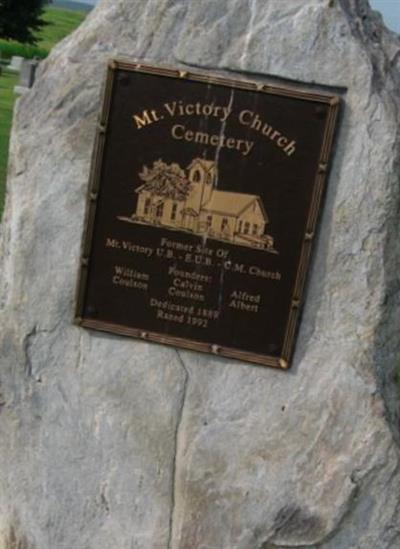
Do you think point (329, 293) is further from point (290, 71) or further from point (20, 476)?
point (20, 476)

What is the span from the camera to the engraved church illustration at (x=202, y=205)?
Result: 391 cm

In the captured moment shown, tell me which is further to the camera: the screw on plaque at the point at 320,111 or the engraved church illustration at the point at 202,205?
the engraved church illustration at the point at 202,205

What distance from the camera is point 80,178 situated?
4035 mm

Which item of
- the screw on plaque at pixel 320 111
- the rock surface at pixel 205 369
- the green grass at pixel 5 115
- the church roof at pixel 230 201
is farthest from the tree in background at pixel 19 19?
the screw on plaque at pixel 320 111

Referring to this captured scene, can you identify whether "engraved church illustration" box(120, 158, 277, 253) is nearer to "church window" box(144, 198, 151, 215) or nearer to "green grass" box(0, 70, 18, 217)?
"church window" box(144, 198, 151, 215)

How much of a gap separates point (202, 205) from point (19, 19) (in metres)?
40.4

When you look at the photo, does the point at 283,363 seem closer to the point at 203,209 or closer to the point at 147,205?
the point at 203,209

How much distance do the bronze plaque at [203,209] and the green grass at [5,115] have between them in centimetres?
631

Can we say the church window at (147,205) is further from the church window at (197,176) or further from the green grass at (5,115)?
the green grass at (5,115)

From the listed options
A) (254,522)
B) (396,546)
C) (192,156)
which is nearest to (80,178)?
(192,156)

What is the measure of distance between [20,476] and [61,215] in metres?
1.09

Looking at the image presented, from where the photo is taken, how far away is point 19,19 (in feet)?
139

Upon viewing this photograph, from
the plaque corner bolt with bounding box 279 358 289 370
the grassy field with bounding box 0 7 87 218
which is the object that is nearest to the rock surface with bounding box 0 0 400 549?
the plaque corner bolt with bounding box 279 358 289 370

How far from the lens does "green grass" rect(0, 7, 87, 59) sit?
4653cm
